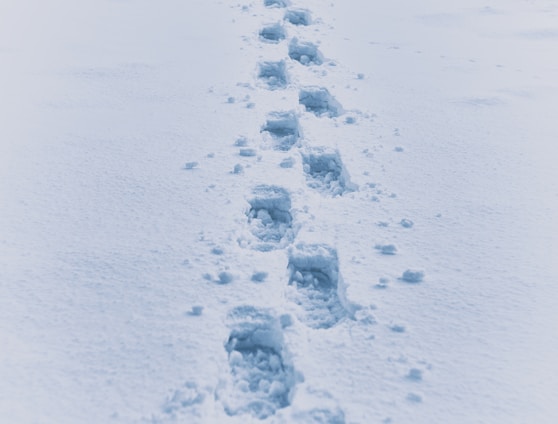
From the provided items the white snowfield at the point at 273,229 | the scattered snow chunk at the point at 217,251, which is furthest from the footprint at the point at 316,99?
the scattered snow chunk at the point at 217,251

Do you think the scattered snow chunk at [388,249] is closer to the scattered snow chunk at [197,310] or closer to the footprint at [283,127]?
the scattered snow chunk at [197,310]

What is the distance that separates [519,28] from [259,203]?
2602 millimetres

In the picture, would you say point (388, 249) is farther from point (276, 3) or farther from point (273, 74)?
point (276, 3)

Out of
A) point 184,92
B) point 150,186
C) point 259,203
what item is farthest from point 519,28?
point 150,186

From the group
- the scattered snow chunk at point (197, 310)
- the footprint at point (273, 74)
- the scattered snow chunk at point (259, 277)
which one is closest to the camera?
the scattered snow chunk at point (197, 310)

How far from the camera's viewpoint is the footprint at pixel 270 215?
1846mm

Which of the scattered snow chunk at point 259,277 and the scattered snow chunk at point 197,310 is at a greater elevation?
the scattered snow chunk at point 197,310

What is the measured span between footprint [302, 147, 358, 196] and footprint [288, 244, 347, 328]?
15.7 inches

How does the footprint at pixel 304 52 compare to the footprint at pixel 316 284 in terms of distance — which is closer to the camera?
the footprint at pixel 316 284

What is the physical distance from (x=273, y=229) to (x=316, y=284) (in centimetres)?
31

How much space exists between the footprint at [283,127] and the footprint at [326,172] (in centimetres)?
20

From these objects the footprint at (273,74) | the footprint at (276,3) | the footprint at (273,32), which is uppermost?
the footprint at (276,3)

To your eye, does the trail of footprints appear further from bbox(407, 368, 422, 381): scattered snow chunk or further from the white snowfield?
bbox(407, 368, 422, 381): scattered snow chunk

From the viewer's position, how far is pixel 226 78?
9.26 ft
